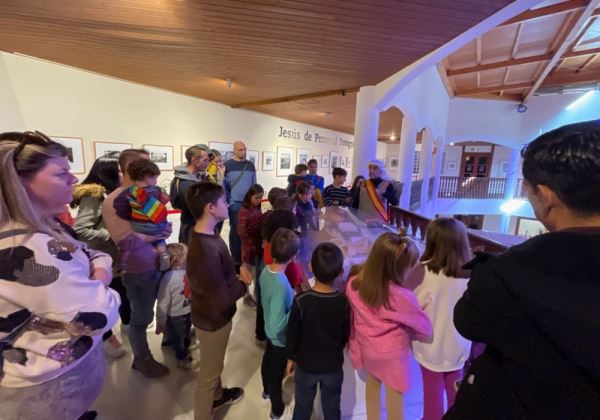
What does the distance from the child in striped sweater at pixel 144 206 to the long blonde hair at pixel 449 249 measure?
69.6 inches

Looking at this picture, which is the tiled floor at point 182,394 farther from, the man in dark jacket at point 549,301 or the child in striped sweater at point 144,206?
the man in dark jacket at point 549,301

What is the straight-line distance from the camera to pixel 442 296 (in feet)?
4.70

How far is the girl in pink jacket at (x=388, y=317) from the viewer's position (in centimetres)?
133

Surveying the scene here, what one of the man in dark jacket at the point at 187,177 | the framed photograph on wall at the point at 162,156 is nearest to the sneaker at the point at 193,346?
the man in dark jacket at the point at 187,177

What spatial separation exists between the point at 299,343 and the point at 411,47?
3490 mm

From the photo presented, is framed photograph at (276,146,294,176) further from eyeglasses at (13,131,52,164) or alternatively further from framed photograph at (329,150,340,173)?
eyeglasses at (13,131,52,164)

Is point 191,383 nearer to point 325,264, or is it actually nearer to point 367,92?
point 325,264

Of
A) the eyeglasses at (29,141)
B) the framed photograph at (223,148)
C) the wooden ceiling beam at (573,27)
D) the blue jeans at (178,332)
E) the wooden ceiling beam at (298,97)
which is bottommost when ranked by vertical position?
the blue jeans at (178,332)

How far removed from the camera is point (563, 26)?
5965 mm

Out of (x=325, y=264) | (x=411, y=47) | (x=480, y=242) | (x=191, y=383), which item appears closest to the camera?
(x=325, y=264)

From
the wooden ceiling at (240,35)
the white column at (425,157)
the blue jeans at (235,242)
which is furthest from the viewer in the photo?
the white column at (425,157)

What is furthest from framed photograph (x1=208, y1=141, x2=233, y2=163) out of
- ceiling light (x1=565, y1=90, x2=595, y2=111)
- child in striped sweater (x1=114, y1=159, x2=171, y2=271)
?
ceiling light (x1=565, y1=90, x2=595, y2=111)

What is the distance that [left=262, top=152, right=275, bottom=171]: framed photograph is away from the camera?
8.58m

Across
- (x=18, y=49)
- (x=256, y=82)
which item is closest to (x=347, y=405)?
(x=256, y=82)
